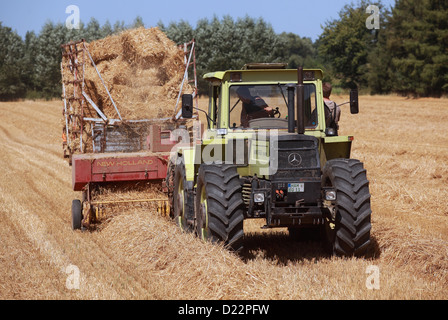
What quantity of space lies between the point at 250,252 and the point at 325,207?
1119mm

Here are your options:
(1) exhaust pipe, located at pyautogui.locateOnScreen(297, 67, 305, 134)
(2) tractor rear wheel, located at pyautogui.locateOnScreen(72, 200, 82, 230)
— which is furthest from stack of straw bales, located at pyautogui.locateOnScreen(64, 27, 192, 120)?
(1) exhaust pipe, located at pyautogui.locateOnScreen(297, 67, 305, 134)

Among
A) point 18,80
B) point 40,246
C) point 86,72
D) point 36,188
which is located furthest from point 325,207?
point 18,80

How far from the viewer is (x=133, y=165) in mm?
9750

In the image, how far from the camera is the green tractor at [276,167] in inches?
259

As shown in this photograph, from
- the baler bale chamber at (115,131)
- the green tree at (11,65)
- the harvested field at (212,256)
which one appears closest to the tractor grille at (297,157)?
the harvested field at (212,256)

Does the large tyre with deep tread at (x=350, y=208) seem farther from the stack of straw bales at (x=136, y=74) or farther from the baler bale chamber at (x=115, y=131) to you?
the stack of straw bales at (x=136, y=74)

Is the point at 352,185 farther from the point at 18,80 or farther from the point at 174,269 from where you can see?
the point at 18,80

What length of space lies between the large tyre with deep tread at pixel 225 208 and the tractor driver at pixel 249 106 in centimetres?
115

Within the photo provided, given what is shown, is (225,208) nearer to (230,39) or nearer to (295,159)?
(295,159)

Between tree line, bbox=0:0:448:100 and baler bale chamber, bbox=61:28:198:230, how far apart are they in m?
27.2

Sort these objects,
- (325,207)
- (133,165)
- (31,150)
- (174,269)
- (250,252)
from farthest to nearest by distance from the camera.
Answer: (31,150) → (133,165) → (250,252) → (325,207) → (174,269)

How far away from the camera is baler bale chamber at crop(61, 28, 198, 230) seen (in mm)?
9570

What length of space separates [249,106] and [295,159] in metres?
1.14

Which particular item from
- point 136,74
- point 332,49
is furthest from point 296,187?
point 332,49
